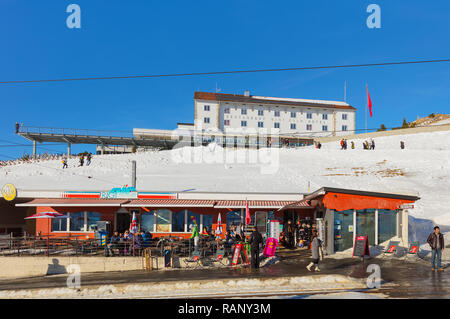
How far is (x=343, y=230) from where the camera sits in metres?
16.4

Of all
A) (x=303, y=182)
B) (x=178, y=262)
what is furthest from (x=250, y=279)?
(x=303, y=182)

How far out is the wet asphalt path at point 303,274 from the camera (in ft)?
33.5

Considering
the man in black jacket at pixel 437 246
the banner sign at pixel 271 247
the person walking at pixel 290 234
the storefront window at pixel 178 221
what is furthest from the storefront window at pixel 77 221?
the man in black jacket at pixel 437 246

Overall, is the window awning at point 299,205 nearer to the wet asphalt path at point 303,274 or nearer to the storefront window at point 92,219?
the wet asphalt path at point 303,274

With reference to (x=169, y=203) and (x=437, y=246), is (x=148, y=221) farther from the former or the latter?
(x=437, y=246)

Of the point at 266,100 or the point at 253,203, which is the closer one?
the point at 253,203

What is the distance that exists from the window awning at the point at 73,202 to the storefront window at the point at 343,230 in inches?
456

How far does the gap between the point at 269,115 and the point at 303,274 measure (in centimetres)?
6031

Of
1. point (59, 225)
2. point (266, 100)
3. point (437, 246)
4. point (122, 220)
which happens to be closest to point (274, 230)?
point (437, 246)

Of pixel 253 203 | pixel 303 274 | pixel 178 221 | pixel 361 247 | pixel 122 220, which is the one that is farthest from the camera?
pixel 122 220

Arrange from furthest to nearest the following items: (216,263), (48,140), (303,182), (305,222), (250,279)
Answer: (48,140), (303,182), (305,222), (216,263), (250,279)

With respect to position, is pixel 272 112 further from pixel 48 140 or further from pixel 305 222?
pixel 305 222

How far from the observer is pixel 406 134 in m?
52.1
